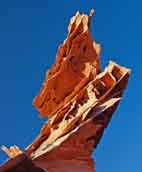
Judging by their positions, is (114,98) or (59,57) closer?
(114,98)

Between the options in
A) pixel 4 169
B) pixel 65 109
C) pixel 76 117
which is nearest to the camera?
pixel 4 169

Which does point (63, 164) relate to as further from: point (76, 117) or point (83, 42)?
point (83, 42)

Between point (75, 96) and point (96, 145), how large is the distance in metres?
1.53

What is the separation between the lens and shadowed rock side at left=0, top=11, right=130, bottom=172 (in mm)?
11773

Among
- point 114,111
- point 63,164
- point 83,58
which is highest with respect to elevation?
point 83,58

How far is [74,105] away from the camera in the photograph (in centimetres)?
1334

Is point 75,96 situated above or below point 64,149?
above

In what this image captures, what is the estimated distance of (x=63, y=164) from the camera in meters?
11.8

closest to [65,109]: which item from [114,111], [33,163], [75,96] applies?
[75,96]

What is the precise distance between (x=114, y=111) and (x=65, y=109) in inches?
51.3

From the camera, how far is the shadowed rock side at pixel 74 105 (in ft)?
38.6

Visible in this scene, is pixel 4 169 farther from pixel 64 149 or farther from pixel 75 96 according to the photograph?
pixel 75 96

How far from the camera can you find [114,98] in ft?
42.6

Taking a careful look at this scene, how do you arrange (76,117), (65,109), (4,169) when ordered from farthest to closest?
1. (65,109)
2. (76,117)
3. (4,169)
